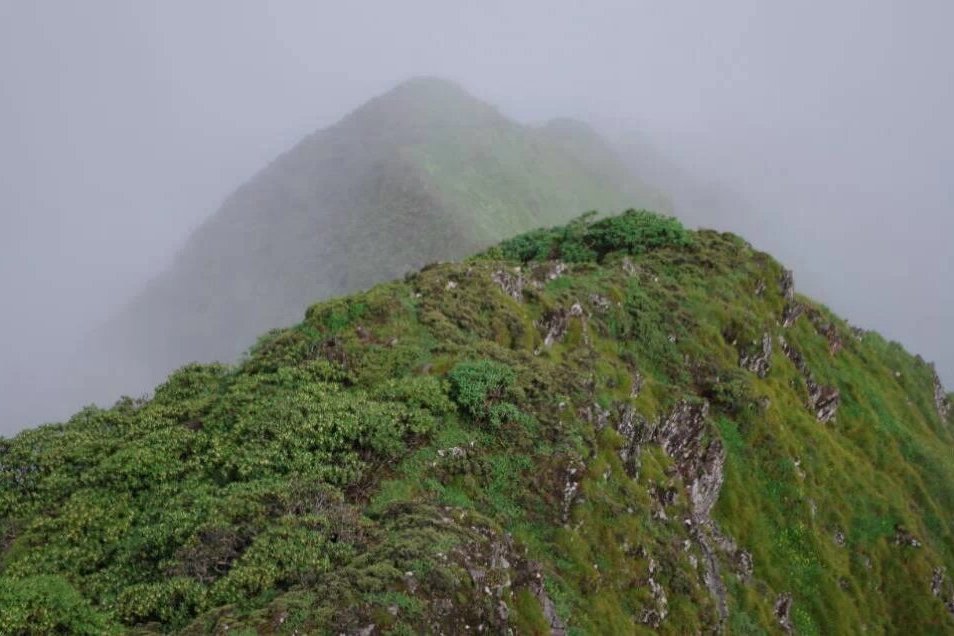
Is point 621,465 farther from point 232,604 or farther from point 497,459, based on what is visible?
point 232,604

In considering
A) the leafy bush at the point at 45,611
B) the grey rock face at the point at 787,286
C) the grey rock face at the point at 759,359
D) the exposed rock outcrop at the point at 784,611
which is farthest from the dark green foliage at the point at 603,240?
the leafy bush at the point at 45,611

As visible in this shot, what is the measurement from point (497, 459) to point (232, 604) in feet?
26.7

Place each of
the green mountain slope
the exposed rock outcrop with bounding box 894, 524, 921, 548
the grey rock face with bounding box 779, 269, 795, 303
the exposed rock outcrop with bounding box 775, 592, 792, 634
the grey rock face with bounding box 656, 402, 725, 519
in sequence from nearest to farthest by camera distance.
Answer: the green mountain slope, the exposed rock outcrop with bounding box 775, 592, 792, 634, the grey rock face with bounding box 656, 402, 725, 519, the exposed rock outcrop with bounding box 894, 524, 921, 548, the grey rock face with bounding box 779, 269, 795, 303

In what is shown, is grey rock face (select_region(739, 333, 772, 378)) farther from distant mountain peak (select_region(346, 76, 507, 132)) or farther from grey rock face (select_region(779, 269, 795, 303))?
distant mountain peak (select_region(346, 76, 507, 132))

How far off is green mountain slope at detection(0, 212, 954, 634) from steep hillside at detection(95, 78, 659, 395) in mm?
64738

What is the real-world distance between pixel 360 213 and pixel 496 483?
106620 millimetres

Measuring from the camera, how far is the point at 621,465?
22.2 meters

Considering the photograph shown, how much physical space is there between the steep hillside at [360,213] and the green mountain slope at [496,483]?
6474 centimetres

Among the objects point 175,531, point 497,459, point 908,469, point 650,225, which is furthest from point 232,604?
point 908,469

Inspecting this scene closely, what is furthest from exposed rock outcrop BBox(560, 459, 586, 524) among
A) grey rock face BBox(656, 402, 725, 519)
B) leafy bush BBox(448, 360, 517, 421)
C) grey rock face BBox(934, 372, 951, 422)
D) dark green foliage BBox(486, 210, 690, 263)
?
grey rock face BBox(934, 372, 951, 422)

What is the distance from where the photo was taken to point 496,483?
61.7 ft

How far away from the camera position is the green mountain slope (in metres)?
14.3

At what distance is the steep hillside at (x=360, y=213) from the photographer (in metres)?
109

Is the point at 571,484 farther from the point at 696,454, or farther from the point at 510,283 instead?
the point at 510,283
